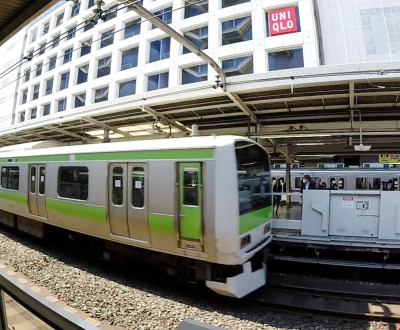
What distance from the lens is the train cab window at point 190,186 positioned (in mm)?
5219

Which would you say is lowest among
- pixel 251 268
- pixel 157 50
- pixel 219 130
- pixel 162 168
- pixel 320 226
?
pixel 251 268

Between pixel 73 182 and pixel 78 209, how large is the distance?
68 centimetres

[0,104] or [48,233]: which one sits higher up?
[0,104]

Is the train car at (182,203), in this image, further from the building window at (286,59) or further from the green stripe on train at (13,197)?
the building window at (286,59)

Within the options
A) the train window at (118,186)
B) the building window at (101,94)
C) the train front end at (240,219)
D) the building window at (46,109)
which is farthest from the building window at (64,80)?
the train front end at (240,219)

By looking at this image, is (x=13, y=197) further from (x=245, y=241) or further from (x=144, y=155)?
(x=245, y=241)

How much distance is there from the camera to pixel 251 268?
222 inches

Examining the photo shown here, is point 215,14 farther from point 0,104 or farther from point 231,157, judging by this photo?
point 0,104

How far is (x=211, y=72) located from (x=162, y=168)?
15759 mm

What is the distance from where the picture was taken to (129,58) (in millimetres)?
26062

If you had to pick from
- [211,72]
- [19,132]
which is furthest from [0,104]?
[211,72]

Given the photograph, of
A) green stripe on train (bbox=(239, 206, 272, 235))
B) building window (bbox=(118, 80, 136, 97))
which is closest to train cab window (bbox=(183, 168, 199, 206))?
green stripe on train (bbox=(239, 206, 272, 235))

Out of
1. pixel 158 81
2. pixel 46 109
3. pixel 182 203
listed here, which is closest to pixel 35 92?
pixel 46 109

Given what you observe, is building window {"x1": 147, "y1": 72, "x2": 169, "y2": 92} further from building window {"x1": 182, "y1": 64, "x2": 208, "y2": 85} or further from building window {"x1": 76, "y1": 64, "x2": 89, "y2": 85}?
building window {"x1": 76, "y1": 64, "x2": 89, "y2": 85}
